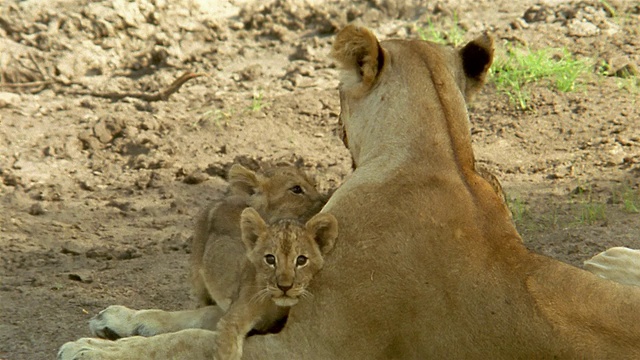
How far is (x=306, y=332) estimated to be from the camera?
16.9 ft

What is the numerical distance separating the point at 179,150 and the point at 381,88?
143 inches

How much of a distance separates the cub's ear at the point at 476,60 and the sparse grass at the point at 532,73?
377 centimetres

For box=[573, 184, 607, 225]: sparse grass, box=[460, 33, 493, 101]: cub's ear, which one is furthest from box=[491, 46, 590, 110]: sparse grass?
box=[460, 33, 493, 101]: cub's ear

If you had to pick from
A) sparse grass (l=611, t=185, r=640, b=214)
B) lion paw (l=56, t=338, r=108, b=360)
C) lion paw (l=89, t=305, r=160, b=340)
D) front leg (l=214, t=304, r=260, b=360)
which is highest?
front leg (l=214, t=304, r=260, b=360)

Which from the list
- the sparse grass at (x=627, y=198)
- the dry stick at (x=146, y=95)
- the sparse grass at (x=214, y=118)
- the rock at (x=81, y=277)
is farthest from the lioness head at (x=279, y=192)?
the dry stick at (x=146, y=95)

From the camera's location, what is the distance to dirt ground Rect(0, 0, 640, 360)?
23.7 ft

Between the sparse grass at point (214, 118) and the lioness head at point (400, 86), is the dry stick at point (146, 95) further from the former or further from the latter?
the lioness head at point (400, 86)

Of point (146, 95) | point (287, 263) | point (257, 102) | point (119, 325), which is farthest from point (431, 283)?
point (146, 95)

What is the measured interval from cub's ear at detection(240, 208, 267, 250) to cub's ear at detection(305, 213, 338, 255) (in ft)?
0.92

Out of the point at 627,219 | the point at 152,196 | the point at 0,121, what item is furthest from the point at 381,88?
the point at 0,121

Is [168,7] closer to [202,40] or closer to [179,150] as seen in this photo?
[202,40]

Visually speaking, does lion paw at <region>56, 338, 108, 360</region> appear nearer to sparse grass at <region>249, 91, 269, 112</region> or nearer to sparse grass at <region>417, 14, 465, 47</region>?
sparse grass at <region>249, 91, 269, 112</region>

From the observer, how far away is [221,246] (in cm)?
591

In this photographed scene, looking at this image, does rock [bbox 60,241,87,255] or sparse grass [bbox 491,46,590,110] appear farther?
sparse grass [bbox 491,46,590,110]
